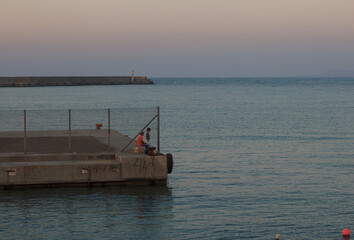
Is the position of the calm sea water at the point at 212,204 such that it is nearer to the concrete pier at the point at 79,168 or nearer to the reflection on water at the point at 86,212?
the reflection on water at the point at 86,212

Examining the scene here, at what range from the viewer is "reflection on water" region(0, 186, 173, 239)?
1697 centimetres

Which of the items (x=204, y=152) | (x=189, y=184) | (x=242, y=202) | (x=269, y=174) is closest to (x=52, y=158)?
(x=189, y=184)

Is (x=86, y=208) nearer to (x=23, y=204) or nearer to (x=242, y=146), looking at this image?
(x=23, y=204)

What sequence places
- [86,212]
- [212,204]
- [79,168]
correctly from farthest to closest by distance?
1. [79,168]
2. [212,204]
3. [86,212]

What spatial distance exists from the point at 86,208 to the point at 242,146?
18.7 m

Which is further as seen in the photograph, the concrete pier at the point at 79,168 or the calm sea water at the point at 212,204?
the concrete pier at the point at 79,168

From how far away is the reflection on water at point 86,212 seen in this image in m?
17.0

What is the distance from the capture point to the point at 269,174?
26.3 metres

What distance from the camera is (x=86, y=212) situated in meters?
19.2

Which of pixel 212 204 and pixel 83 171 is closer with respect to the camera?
pixel 212 204

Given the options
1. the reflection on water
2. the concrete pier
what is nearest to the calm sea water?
the reflection on water

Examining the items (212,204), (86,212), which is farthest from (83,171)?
(212,204)

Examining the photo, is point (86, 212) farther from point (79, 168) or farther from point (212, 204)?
point (212, 204)

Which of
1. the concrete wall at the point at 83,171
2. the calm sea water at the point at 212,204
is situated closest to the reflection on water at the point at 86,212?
the calm sea water at the point at 212,204
